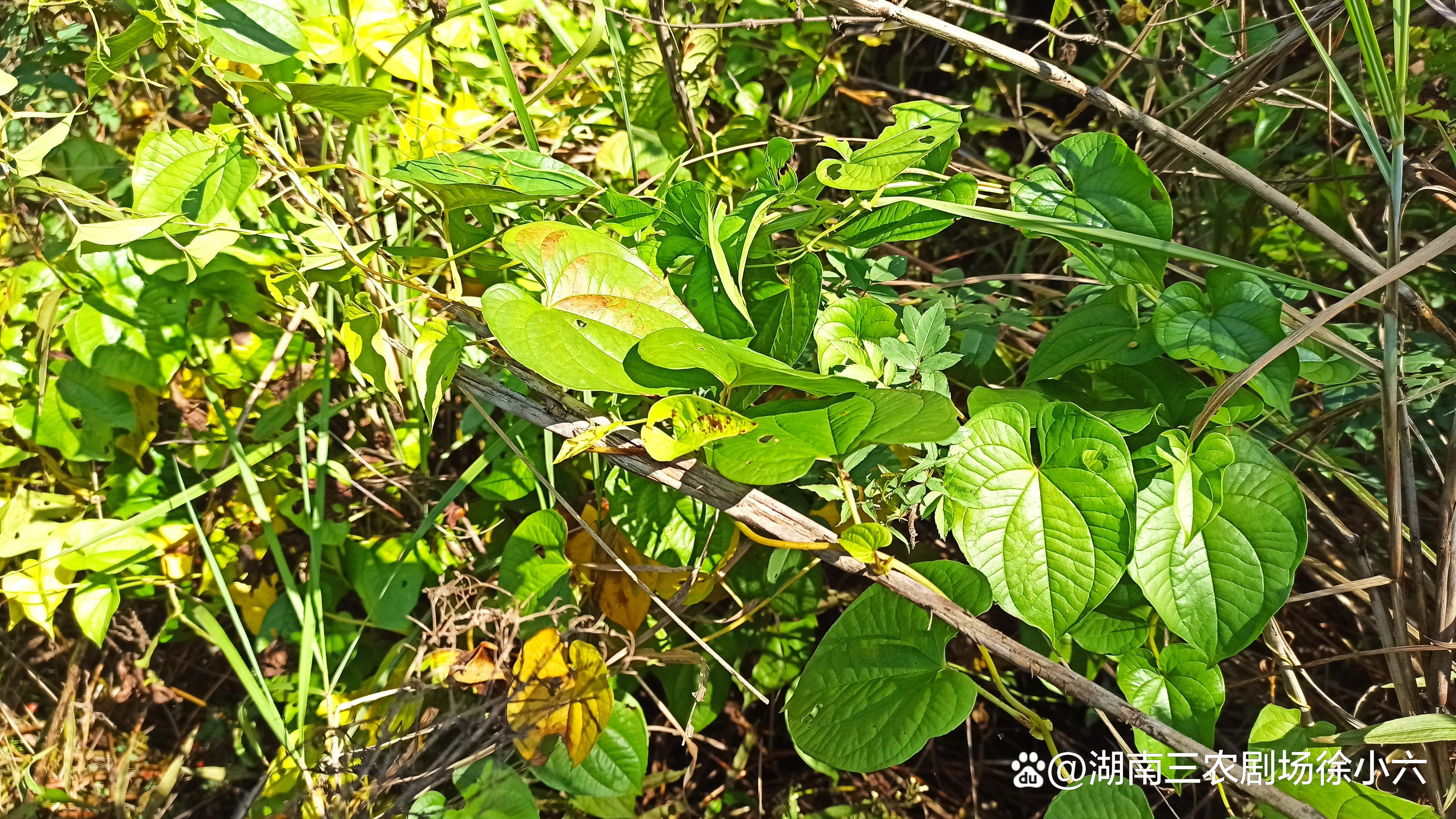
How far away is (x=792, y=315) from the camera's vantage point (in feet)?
2.14

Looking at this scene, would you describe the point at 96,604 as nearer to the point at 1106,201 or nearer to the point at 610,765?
the point at 610,765

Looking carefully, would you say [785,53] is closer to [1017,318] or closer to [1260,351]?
[1017,318]

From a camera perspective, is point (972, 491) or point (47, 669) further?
point (47, 669)

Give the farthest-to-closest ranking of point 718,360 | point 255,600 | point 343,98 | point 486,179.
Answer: point 255,600 → point 343,98 → point 486,179 → point 718,360

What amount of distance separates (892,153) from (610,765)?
0.72 m

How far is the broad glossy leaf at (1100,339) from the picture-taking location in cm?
70

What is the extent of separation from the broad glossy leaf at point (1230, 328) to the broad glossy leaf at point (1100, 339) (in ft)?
0.08

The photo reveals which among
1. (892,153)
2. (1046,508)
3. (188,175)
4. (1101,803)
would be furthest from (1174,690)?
(188,175)

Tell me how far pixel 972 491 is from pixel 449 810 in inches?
24.6

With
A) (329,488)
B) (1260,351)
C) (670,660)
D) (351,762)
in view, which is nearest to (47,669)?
(329,488)

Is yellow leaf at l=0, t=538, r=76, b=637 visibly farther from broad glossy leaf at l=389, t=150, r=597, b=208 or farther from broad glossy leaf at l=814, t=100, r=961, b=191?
broad glossy leaf at l=814, t=100, r=961, b=191

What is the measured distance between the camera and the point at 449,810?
0.83 metres

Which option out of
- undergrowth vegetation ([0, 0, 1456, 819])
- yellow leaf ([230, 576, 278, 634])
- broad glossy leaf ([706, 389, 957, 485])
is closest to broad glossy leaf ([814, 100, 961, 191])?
undergrowth vegetation ([0, 0, 1456, 819])

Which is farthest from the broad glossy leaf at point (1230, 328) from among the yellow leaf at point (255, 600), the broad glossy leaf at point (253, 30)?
the yellow leaf at point (255, 600)
